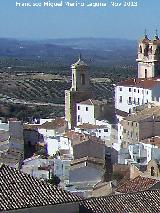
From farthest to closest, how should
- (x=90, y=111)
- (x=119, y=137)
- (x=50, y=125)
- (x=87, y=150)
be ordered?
(x=50, y=125)
(x=90, y=111)
(x=119, y=137)
(x=87, y=150)

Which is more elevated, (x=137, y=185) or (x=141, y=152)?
(x=137, y=185)

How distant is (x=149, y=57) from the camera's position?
139 feet

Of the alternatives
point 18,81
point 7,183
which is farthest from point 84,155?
point 18,81

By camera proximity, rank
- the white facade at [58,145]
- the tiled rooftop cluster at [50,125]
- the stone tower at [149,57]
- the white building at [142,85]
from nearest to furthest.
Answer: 1. the white facade at [58,145]
2. the white building at [142,85]
3. the tiled rooftop cluster at [50,125]
4. the stone tower at [149,57]

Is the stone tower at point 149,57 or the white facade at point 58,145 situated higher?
the stone tower at point 149,57

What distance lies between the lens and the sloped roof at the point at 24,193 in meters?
11.6

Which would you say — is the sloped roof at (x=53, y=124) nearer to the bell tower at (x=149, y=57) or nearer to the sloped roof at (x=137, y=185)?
the bell tower at (x=149, y=57)

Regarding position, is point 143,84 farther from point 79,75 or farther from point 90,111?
point 79,75

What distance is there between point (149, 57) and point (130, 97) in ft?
13.5

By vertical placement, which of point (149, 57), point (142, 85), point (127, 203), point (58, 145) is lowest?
point (58, 145)

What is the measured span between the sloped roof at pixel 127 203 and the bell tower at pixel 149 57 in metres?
27.3

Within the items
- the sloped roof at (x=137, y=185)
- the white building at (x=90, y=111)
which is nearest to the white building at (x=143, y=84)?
the white building at (x=90, y=111)

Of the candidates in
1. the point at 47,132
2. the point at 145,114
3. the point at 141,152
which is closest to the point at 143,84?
the point at 145,114

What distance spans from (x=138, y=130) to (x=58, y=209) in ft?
68.3
